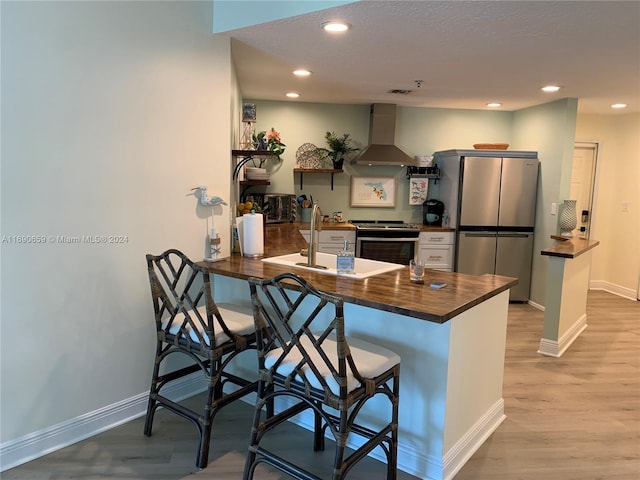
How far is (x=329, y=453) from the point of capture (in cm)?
238

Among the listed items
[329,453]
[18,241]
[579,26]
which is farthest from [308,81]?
[329,453]

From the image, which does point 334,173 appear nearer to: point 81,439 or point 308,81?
point 308,81

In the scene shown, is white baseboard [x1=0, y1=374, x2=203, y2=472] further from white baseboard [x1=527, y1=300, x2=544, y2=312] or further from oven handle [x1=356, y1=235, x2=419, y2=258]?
white baseboard [x1=527, y1=300, x2=544, y2=312]

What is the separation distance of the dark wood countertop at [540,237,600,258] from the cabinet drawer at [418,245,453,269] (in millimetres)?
1243

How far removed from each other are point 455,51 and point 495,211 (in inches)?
105

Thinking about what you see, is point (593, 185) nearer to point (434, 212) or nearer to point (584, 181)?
point (584, 181)

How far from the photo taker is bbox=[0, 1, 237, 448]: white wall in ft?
6.98

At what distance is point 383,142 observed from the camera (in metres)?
5.53

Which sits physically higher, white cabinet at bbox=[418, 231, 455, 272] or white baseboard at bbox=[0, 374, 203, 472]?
white cabinet at bbox=[418, 231, 455, 272]

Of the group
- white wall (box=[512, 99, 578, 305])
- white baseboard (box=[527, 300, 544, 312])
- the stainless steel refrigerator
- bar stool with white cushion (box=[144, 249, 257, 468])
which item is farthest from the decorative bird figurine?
white baseboard (box=[527, 300, 544, 312])

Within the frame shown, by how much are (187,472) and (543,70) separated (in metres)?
3.59

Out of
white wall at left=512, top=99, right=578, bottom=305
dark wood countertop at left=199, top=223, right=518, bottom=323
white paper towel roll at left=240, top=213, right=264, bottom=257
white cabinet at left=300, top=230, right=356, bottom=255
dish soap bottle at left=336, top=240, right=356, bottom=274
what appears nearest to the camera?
dark wood countertop at left=199, top=223, right=518, bottom=323

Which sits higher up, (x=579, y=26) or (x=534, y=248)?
→ (x=579, y=26)

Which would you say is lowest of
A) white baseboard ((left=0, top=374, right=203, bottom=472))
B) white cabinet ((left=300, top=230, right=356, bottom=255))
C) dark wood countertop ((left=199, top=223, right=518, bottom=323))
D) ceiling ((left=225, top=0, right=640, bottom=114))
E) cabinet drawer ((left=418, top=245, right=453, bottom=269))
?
white baseboard ((left=0, top=374, right=203, bottom=472))
